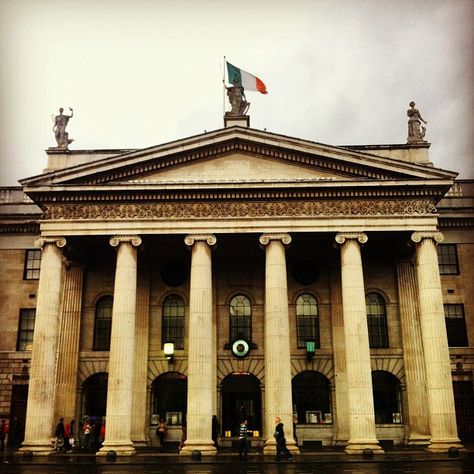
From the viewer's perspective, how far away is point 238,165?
34.1m

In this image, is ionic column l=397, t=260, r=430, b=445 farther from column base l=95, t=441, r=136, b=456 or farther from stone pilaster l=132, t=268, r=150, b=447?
column base l=95, t=441, r=136, b=456

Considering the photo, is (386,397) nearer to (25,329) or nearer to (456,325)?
(456,325)

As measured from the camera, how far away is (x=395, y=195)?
32938 mm

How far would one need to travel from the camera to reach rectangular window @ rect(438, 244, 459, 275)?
3859 centimetres

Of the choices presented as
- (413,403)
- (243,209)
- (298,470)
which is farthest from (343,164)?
(298,470)

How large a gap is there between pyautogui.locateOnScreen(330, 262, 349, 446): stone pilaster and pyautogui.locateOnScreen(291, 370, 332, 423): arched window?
0.70 metres

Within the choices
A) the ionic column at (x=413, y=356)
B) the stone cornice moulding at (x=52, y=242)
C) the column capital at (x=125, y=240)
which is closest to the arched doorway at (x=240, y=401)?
the ionic column at (x=413, y=356)

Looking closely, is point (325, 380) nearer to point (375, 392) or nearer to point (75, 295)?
point (375, 392)

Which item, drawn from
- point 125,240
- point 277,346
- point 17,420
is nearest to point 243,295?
point 277,346

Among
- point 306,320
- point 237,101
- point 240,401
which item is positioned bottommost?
point 240,401

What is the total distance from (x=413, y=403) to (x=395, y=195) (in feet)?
38.8

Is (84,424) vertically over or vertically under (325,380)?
under

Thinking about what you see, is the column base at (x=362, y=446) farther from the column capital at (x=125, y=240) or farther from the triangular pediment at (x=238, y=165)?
the column capital at (x=125, y=240)

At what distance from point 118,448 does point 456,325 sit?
21691 millimetres
